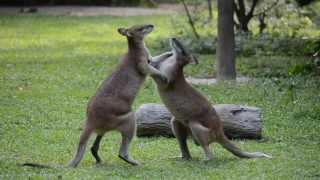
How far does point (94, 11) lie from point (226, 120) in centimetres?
2010

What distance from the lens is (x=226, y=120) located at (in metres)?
10.3

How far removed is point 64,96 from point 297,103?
3698 millimetres

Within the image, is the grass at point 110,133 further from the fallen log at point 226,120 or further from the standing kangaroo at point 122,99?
the standing kangaroo at point 122,99

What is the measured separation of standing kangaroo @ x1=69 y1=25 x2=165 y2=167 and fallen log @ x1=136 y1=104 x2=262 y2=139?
1325 mm

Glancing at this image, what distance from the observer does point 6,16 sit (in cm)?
2755

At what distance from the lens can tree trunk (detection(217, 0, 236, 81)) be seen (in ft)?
50.1

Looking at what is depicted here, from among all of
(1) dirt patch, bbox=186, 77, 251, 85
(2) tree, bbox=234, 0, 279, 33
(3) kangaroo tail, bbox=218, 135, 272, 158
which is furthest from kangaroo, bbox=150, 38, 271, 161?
(2) tree, bbox=234, 0, 279, 33

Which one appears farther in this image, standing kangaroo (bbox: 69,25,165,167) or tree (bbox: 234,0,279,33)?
tree (bbox: 234,0,279,33)

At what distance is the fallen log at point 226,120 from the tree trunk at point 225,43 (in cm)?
491

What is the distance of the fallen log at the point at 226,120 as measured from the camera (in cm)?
1027

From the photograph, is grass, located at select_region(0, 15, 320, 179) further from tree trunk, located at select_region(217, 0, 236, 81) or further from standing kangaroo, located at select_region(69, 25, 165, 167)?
tree trunk, located at select_region(217, 0, 236, 81)

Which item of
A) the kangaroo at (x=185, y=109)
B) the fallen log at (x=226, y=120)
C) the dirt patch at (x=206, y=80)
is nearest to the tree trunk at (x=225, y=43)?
the dirt patch at (x=206, y=80)

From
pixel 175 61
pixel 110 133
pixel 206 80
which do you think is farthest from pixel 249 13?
pixel 175 61

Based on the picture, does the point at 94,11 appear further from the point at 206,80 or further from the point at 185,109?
the point at 185,109
